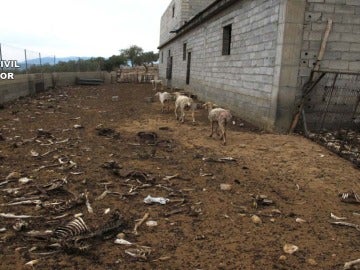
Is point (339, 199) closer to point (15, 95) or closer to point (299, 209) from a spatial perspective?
point (299, 209)

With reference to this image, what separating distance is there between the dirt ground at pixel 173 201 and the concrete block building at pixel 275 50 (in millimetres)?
1334

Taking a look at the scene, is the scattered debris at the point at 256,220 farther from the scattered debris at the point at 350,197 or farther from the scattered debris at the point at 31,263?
the scattered debris at the point at 31,263

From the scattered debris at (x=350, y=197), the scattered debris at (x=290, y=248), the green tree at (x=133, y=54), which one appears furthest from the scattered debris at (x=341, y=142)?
the green tree at (x=133, y=54)

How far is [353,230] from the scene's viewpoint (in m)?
3.92

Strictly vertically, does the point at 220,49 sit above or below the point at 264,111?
above

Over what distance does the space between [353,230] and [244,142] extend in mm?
4280

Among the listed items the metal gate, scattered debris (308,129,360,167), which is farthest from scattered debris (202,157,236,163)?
the metal gate

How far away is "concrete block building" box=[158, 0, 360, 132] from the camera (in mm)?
8312

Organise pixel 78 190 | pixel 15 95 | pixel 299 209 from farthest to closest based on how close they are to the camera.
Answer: pixel 15 95, pixel 78 190, pixel 299 209

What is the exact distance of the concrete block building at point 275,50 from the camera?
831 cm

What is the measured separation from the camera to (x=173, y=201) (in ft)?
14.9

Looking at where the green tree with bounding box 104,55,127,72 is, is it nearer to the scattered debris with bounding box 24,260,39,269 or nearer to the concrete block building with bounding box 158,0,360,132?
the concrete block building with bounding box 158,0,360,132

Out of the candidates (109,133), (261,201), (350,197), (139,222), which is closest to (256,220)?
(261,201)

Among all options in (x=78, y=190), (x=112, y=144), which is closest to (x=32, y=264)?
(x=78, y=190)
